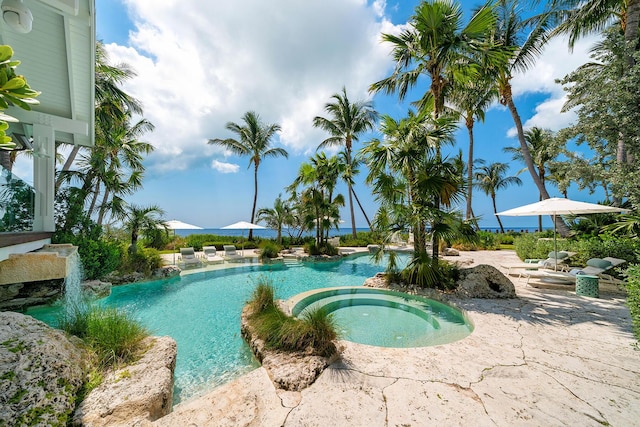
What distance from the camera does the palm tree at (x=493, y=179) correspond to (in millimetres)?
29219

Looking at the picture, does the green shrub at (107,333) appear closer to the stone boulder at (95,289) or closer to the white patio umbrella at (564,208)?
the stone boulder at (95,289)

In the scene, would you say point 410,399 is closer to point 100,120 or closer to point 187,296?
point 187,296

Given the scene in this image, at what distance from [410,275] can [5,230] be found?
9.47 meters

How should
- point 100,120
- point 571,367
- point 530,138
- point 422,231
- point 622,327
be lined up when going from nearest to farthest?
point 571,367, point 622,327, point 422,231, point 100,120, point 530,138

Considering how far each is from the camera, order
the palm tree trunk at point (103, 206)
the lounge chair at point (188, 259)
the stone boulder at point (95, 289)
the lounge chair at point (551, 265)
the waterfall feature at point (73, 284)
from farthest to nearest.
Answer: the lounge chair at point (188, 259) → the palm tree trunk at point (103, 206) → the lounge chair at point (551, 265) → the stone boulder at point (95, 289) → the waterfall feature at point (73, 284)

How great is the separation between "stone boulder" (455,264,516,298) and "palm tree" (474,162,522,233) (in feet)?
90.3

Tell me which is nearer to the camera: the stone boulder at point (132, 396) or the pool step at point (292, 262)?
the stone boulder at point (132, 396)

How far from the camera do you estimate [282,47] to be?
29.1 ft

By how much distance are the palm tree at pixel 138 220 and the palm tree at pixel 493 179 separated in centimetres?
3265

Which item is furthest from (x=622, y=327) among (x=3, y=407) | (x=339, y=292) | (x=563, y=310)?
(x=3, y=407)

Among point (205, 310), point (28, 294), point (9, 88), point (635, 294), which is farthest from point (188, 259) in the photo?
point (635, 294)

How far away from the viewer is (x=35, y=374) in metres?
2.27

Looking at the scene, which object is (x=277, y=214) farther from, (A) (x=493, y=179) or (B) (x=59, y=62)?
(A) (x=493, y=179)

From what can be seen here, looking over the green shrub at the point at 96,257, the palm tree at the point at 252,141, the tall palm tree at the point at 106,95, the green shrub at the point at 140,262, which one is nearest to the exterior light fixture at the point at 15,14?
the green shrub at the point at 96,257
